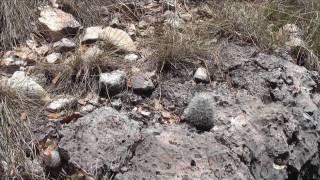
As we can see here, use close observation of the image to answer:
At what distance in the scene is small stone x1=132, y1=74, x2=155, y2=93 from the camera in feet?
9.36

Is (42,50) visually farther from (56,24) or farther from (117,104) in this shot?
(117,104)

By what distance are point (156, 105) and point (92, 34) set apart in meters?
0.68

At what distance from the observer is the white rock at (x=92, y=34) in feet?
10.3

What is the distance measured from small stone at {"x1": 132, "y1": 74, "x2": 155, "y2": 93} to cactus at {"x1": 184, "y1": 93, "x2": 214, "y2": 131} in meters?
0.35

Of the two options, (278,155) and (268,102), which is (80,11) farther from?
(278,155)

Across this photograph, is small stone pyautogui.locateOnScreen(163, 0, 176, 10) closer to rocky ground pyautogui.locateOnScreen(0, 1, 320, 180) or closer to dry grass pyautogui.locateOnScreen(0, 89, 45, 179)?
rocky ground pyautogui.locateOnScreen(0, 1, 320, 180)

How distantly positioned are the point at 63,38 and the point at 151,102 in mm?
759

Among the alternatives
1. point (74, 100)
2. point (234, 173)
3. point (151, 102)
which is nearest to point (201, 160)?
point (234, 173)

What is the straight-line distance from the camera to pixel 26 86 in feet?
8.93

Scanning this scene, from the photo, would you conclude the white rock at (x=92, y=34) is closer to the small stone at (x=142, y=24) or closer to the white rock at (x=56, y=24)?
the white rock at (x=56, y=24)

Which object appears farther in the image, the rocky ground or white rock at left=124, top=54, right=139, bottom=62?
white rock at left=124, top=54, right=139, bottom=62

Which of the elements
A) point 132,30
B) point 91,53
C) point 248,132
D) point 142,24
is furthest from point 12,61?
A: point 248,132

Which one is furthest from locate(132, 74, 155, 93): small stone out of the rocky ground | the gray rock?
the gray rock

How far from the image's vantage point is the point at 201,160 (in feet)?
7.74
